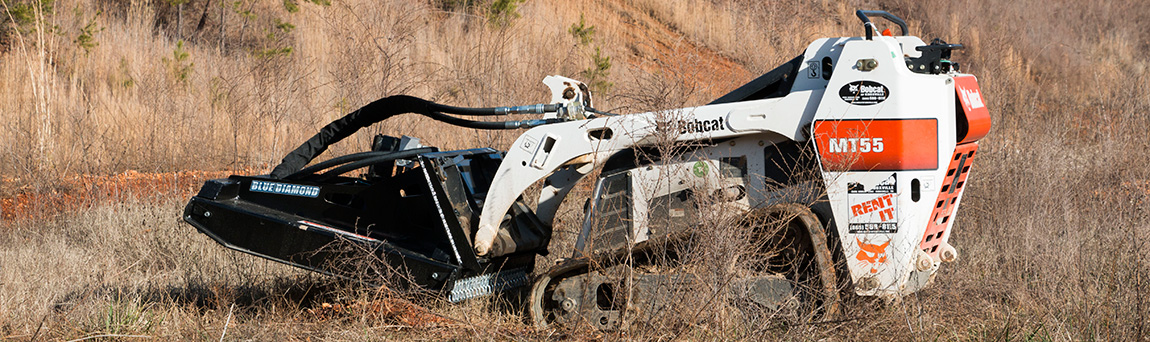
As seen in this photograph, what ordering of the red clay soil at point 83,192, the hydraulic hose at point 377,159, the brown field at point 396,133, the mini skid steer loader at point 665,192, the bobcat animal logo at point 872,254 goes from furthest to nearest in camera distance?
1. the red clay soil at point 83,192
2. the hydraulic hose at point 377,159
3. the brown field at point 396,133
4. the bobcat animal logo at point 872,254
5. the mini skid steer loader at point 665,192

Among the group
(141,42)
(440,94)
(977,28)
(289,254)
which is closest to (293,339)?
(289,254)

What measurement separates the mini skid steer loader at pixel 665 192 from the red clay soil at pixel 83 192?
3488 millimetres

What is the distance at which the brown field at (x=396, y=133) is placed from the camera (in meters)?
4.47

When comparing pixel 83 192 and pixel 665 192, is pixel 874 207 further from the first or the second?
pixel 83 192

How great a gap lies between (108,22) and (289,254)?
401 inches

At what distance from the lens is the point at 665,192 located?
4379 millimetres

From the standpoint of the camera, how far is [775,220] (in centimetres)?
390

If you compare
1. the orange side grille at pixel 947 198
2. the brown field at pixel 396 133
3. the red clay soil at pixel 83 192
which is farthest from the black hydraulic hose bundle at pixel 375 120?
the red clay soil at pixel 83 192

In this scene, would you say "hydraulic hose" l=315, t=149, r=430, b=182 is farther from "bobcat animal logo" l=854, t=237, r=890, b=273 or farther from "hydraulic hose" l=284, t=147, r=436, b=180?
"bobcat animal logo" l=854, t=237, r=890, b=273

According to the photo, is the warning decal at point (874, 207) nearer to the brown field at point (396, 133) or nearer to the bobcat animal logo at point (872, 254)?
the bobcat animal logo at point (872, 254)

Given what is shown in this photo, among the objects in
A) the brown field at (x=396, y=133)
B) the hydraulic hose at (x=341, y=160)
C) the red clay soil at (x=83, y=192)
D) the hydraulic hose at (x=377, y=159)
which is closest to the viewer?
the brown field at (x=396, y=133)

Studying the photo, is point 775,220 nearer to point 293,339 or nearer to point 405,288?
point 405,288

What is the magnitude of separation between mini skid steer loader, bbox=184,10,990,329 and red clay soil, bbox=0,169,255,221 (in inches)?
137

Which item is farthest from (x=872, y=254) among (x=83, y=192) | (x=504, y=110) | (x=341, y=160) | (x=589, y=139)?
(x=83, y=192)
